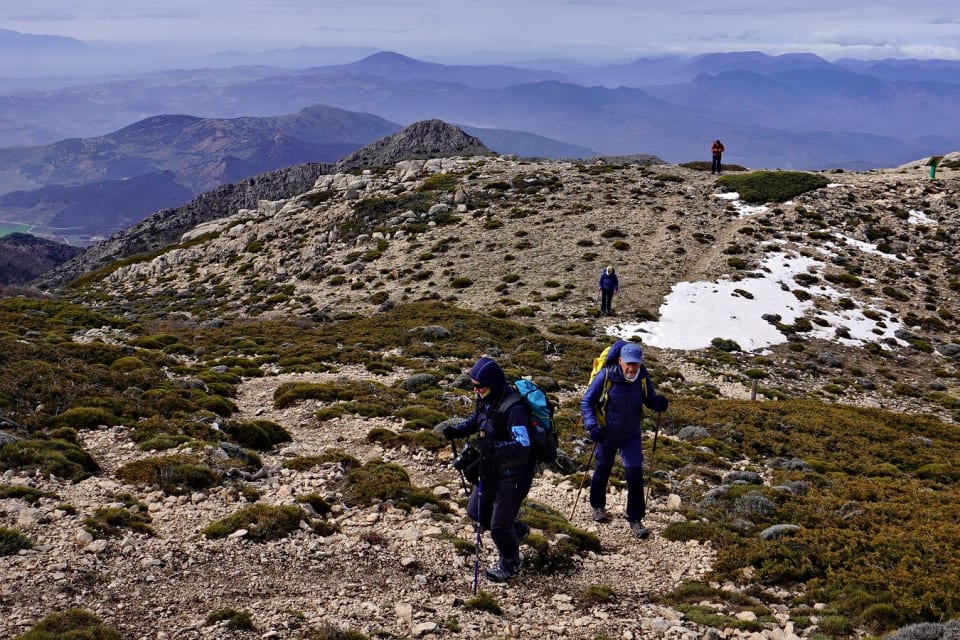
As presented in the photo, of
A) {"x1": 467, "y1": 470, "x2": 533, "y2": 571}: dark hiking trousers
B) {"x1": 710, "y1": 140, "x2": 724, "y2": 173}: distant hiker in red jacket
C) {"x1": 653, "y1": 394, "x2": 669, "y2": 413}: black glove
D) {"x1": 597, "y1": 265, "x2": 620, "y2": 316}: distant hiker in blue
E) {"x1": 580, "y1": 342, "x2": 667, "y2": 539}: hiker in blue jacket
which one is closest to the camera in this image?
{"x1": 467, "y1": 470, "x2": 533, "y2": 571}: dark hiking trousers

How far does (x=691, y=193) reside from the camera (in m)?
52.5

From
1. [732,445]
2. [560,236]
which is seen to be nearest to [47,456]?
[732,445]

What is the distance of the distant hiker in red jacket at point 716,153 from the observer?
5603 centimetres

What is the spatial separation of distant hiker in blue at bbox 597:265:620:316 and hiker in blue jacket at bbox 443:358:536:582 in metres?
24.1

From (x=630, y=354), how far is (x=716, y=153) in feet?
173

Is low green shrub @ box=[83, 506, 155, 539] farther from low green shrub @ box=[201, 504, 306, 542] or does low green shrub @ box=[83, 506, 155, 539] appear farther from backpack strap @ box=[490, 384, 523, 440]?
backpack strap @ box=[490, 384, 523, 440]

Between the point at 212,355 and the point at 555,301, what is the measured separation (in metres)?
19.2

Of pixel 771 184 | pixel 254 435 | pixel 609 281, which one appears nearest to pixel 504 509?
pixel 254 435

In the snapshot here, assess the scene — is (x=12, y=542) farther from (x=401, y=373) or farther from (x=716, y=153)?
(x=716, y=153)

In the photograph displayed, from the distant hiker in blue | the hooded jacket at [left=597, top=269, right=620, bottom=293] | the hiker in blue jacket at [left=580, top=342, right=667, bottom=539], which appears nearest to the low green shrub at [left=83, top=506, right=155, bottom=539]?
the hiker in blue jacket at [left=580, top=342, right=667, bottom=539]

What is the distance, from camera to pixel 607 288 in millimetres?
32656

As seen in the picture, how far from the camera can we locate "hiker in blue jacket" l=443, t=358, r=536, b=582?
8.64m

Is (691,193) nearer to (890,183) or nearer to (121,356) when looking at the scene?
(890,183)

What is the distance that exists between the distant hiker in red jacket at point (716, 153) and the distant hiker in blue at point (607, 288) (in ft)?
91.2
